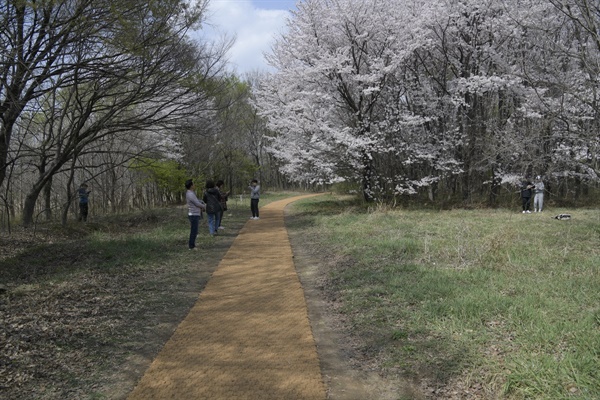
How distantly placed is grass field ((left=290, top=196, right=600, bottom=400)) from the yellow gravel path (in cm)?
75

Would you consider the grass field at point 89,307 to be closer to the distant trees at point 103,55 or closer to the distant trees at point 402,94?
the distant trees at point 103,55

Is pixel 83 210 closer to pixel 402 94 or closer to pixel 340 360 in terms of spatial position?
pixel 402 94

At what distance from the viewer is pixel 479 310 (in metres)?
5.21

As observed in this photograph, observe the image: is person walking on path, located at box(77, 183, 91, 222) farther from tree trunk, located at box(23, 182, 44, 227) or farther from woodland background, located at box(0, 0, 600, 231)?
tree trunk, located at box(23, 182, 44, 227)

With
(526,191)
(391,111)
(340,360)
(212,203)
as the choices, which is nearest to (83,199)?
(212,203)

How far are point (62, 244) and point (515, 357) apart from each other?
37.5 ft

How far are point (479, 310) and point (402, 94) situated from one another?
17.2 metres

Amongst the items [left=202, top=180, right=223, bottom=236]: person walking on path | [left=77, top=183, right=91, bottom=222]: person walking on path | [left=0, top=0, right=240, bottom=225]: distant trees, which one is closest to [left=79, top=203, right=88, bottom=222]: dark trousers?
[left=77, top=183, right=91, bottom=222]: person walking on path

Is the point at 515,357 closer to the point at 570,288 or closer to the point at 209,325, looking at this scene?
the point at 570,288

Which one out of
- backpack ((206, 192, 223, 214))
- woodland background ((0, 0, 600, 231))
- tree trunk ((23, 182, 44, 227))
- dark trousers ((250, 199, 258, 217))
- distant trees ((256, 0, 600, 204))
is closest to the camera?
backpack ((206, 192, 223, 214))

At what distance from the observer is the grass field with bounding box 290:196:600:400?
→ 3680 millimetres

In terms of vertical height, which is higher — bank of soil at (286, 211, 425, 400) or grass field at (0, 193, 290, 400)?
grass field at (0, 193, 290, 400)

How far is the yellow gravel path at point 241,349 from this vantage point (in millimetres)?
3754

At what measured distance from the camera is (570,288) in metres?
5.97
